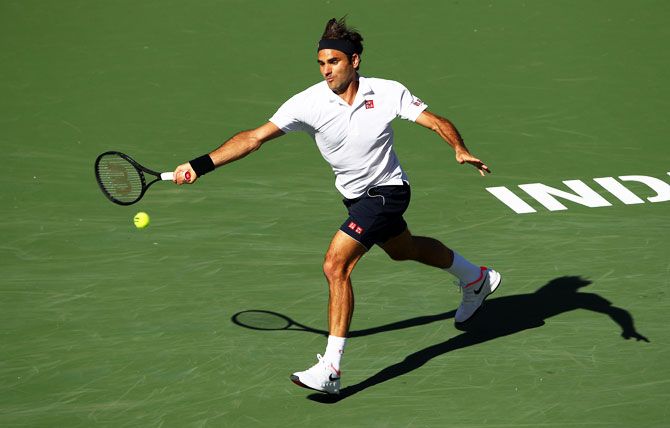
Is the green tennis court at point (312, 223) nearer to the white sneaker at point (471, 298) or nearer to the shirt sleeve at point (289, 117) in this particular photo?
the white sneaker at point (471, 298)

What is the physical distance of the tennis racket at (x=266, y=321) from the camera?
946 cm

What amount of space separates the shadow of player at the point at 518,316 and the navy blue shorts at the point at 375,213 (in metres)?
0.91

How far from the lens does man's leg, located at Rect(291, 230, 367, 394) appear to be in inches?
318

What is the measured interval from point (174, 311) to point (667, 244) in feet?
14.4

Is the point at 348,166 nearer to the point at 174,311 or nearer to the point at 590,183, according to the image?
the point at 174,311

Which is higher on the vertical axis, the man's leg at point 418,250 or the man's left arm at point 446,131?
the man's left arm at point 446,131

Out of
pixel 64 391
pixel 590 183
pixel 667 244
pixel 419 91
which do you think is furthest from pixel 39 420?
pixel 419 91

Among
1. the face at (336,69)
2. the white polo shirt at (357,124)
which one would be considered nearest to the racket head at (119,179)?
the white polo shirt at (357,124)

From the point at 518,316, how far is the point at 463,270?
1.98 feet

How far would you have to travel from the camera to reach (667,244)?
436 inches

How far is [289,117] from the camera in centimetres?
841

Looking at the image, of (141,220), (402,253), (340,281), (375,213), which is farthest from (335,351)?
(141,220)

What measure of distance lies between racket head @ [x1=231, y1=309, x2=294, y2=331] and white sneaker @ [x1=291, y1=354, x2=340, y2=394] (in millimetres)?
1363

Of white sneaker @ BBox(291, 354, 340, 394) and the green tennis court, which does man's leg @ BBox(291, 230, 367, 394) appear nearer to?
white sneaker @ BBox(291, 354, 340, 394)
